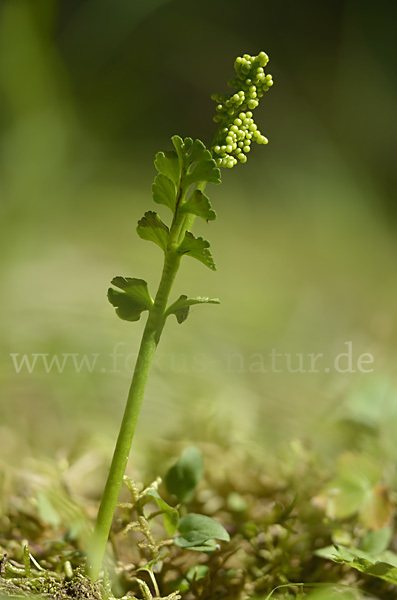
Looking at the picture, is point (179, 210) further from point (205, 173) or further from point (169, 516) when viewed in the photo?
point (169, 516)

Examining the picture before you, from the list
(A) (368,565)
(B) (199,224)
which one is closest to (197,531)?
(A) (368,565)

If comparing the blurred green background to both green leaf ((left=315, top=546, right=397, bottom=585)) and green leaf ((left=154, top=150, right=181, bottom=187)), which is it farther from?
green leaf ((left=154, top=150, right=181, bottom=187))

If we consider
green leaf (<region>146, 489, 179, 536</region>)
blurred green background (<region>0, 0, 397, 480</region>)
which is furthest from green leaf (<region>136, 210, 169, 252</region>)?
blurred green background (<region>0, 0, 397, 480</region>)

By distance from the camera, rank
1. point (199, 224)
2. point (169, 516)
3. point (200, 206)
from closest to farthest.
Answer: point (200, 206) → point (169, 516) → point (199, 224)

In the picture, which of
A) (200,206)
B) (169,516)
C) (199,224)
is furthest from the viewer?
(199,224)

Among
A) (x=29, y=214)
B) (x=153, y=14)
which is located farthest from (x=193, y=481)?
(x=153, y=14)

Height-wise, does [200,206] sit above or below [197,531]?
above

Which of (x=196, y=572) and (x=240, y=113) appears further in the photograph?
(x=196, y=572)

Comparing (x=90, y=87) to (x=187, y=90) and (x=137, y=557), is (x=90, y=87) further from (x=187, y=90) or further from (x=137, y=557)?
(x=137, y=557)
